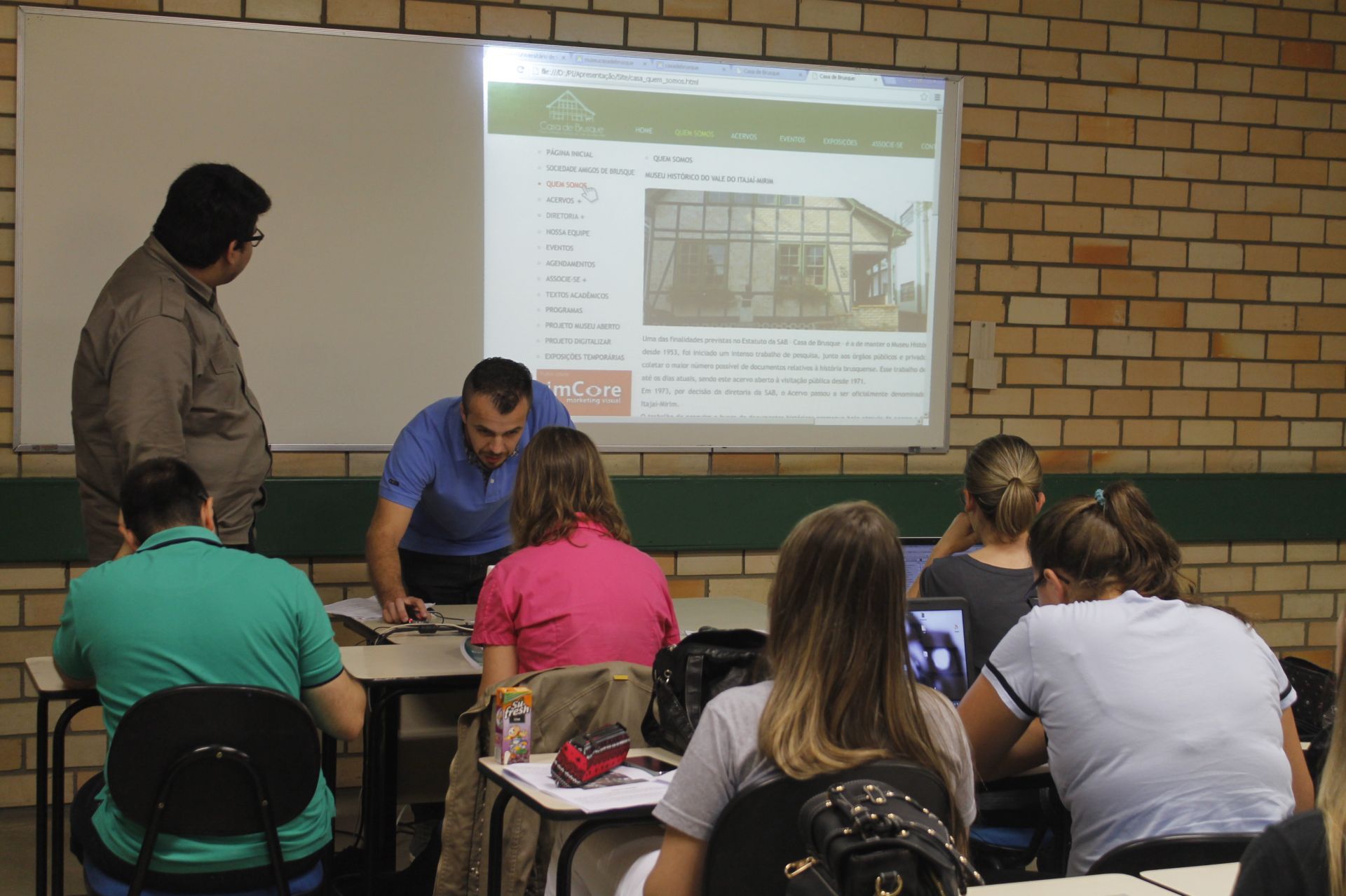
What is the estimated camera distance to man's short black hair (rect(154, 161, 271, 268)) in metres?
2.69

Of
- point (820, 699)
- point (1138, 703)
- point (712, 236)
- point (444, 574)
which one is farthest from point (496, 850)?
point (712, 236)

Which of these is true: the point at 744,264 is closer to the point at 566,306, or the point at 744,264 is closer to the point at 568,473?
the point at 566,306

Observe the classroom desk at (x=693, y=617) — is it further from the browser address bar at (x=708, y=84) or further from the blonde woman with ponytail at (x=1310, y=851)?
the blonde woman with ponytail at (x=1310, y=851)

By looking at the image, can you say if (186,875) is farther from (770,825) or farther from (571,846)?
(770,825)

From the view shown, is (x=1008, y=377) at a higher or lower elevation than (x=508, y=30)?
lower

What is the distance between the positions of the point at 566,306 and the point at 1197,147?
8.22 ft

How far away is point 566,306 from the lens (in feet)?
12.9

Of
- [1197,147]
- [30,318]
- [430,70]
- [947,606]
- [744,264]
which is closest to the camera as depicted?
[947,606]

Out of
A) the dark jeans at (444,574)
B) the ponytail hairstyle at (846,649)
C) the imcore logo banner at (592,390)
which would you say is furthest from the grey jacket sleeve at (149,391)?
the ponytail hairstyle at (846,649)

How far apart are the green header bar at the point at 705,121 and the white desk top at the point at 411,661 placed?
71.8 inches

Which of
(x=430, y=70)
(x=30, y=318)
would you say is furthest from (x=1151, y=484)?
(x=30, y=318)

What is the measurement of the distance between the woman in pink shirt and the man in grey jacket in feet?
2.58

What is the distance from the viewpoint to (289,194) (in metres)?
3.66

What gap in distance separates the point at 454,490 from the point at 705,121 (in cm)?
160
